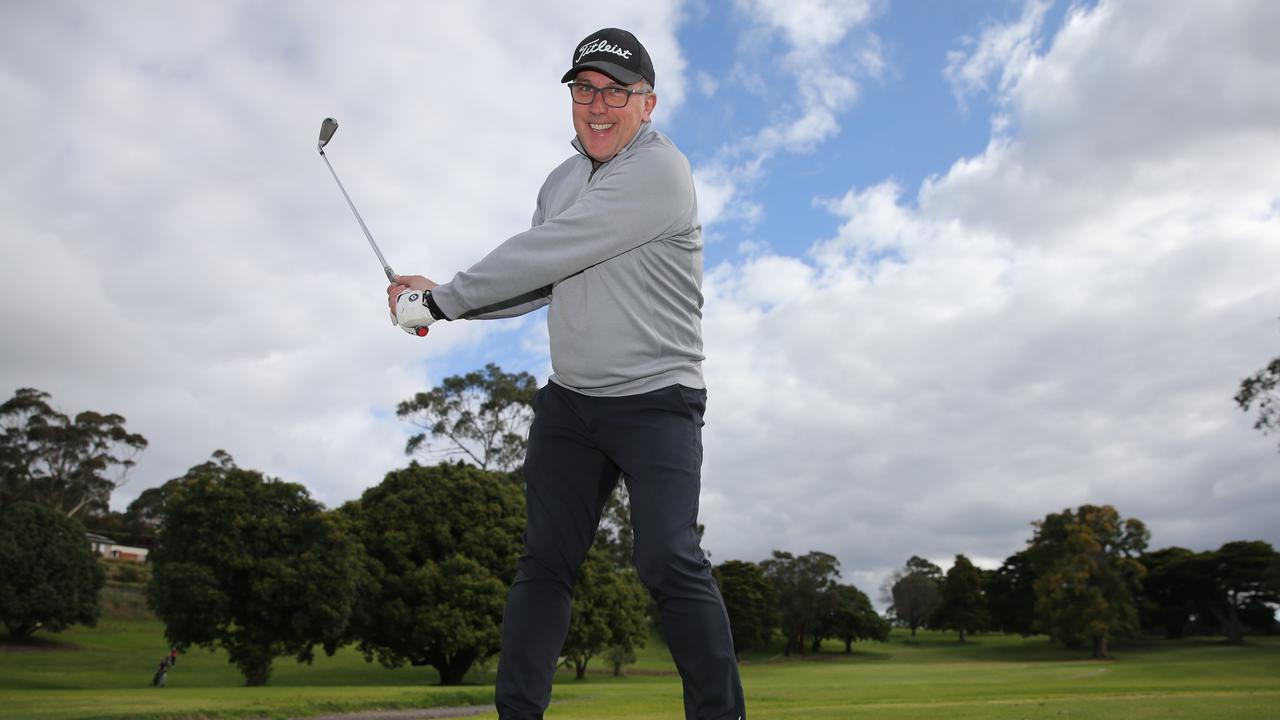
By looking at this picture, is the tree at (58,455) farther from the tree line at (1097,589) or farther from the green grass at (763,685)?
the tree line at (1097,589)

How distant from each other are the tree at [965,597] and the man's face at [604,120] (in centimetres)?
10437

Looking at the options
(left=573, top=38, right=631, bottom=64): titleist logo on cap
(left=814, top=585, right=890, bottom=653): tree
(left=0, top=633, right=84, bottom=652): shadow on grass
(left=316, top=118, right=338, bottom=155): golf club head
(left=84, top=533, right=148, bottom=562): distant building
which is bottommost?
(left=0, top=633, right=84, bottom=652): shadow on grass

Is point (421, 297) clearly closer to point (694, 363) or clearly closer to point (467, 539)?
point (694, 363)

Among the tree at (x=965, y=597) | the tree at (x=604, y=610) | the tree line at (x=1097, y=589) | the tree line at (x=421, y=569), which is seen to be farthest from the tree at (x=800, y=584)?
the tree at (x=604, y=610)

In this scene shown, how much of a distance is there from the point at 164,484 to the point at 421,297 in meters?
96.0

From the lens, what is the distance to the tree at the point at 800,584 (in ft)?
264

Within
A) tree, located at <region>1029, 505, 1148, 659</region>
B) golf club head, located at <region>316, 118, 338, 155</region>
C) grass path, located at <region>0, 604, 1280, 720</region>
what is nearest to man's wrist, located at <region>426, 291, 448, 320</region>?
golf club head, located at <region>316, 118, 338, 155</region>

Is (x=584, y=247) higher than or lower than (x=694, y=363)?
higher

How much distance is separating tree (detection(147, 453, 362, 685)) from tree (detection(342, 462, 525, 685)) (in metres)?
2.71

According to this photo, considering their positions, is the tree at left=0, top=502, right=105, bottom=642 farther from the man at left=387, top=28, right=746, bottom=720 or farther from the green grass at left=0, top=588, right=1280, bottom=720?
the man at left=387, top=28, right=746, bottom=720

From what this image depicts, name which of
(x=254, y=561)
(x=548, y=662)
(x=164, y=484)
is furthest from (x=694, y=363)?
(x=164, y=484)

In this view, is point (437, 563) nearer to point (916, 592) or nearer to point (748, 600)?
point (748, 600)

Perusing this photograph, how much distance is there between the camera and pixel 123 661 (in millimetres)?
44500

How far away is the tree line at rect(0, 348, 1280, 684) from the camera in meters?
30.2
